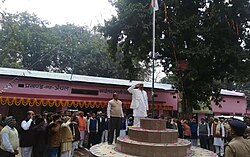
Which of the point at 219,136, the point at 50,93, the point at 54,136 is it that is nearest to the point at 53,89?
the point at 50,93

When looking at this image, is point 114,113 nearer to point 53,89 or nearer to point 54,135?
point 54,135

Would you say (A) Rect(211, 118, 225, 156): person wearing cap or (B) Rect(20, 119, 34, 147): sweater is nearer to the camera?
(B) Rect(20, 119, 34, 147): sweater

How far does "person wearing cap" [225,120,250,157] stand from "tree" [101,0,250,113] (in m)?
12.4

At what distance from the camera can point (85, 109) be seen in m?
18.9

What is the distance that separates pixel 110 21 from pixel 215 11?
260 inches

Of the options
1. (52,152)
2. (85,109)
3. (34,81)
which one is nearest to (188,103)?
(85,109)

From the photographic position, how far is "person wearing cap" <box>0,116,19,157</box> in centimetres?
638

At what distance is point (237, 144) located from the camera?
3562 millimetres

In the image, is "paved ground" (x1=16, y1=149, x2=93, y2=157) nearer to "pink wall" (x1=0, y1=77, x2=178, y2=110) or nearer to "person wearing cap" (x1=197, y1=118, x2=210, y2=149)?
"pink wall" (x1=0, y1=77, x2=178, y2=110)

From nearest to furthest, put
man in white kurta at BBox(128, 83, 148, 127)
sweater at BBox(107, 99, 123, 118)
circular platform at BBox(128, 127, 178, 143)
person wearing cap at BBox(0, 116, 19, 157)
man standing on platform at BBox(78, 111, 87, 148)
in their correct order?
person wearing cap at BBox(0, 116, 19, 157) < circular platform at BBox(128, 127, 178, 143) < sweater at BBox(107, 99, 123, 118) < man in white kurta at BBox(128, 83, 148, 127) < man standing on platform at BBox(78, 111, 87, 148)

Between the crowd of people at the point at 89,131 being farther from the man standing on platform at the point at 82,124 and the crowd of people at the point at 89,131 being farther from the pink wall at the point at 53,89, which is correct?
the pink wall at the point at 53,89

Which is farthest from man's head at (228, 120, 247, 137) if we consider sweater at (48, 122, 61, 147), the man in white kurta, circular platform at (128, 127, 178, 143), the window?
the window

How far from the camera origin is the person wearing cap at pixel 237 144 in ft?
11.5

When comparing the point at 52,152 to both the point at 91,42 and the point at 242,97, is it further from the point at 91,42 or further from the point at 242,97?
the point at 91,42
